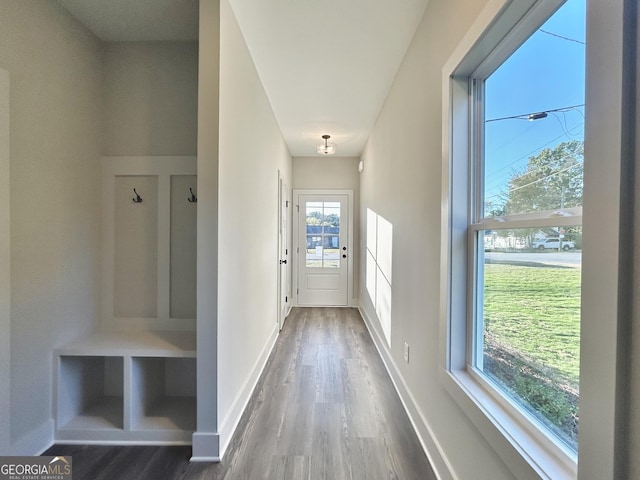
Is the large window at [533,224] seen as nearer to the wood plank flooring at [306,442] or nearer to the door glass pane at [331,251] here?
the wood plank flooring at [306,442]

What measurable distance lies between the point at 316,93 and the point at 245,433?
2.81 metres

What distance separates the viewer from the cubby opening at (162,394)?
1.68 m

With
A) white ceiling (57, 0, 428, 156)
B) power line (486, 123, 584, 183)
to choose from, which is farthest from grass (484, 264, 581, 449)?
white ceiling (57, 0, 428, 156)

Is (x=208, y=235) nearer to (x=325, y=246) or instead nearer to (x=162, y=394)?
(x=162, y=394)

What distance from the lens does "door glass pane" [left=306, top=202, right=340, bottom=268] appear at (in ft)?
16.2

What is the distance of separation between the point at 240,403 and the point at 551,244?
6.35ft

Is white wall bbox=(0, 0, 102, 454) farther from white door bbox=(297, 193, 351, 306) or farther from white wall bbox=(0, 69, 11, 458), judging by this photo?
white door bbox=(297, 193, 351, 306)

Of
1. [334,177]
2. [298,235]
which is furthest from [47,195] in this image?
[334,177]

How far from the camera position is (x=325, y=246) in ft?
16.2

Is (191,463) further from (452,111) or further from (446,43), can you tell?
(446,43)

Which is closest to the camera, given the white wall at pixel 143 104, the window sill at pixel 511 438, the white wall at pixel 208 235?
the window sill at pixel 511 438

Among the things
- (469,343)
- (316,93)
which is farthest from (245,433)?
(316,93)

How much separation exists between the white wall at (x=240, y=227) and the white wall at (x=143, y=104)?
13.7 inches

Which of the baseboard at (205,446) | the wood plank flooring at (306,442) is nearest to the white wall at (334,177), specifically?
the wood plank flooring at (306,442)
